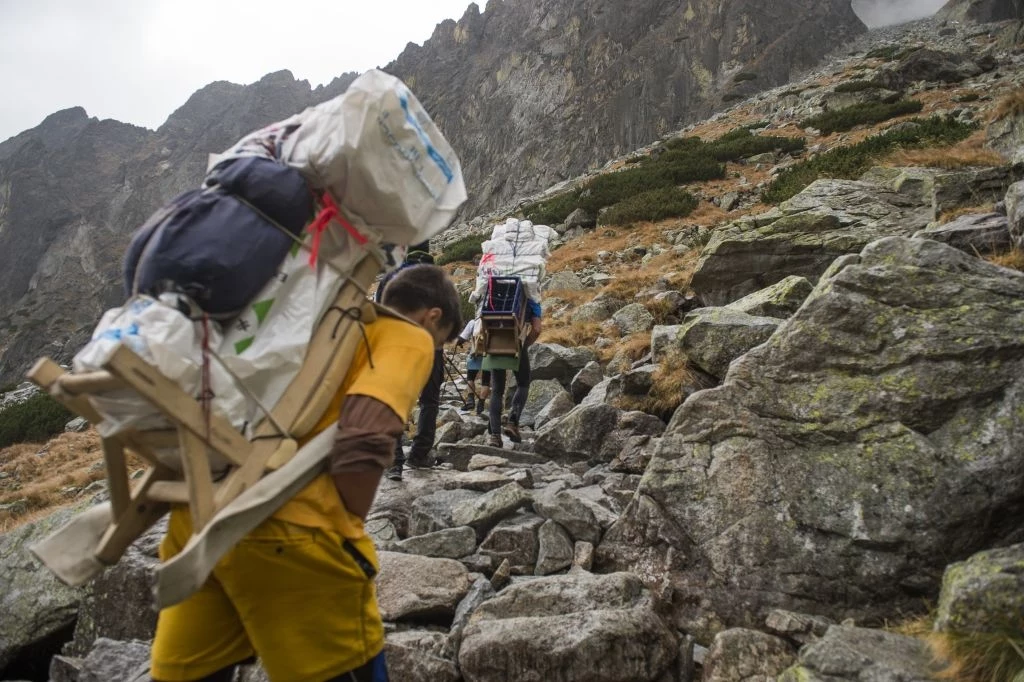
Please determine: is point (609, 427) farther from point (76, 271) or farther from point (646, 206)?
point (76, 271)

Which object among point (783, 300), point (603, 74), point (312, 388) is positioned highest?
point (603, 74)

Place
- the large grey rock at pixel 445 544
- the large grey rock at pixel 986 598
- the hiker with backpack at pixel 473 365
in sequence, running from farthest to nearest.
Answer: the hiker with backpack at pixel 473 365, the large grey rock at pixel 445 544, the large grey rock at pixel 986 598

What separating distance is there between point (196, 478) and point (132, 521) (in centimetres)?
52

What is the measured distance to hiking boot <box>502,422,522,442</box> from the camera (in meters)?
7.65

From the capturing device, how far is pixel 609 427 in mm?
6828

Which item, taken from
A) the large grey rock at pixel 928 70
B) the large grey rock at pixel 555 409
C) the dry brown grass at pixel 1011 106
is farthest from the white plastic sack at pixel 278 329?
the large grey rock at pixel 928 70

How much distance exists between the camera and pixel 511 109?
200 ft

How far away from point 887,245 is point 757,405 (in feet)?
4.98

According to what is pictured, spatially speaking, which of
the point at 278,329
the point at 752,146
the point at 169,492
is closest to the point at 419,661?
the point at 169,492

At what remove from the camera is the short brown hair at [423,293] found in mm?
2535

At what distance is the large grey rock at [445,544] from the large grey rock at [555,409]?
389 cm

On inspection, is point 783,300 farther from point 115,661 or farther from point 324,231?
point 115,661

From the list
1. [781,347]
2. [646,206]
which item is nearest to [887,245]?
[781,347]

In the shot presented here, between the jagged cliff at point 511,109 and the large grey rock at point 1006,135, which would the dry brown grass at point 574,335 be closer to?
the large grey rock at point 1006,135
